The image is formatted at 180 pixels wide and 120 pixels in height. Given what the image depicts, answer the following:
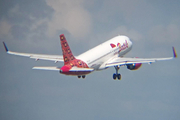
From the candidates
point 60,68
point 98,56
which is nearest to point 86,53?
point 98,56

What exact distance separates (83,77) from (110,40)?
12857mm

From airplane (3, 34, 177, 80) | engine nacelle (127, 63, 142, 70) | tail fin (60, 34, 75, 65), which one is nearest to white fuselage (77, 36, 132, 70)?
airplane (3, 34, 177, 80)

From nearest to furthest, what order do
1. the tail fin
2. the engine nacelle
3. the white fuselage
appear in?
the tail fin → the white fuselage → the engine nacelle

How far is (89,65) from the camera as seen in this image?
10112 centimetres

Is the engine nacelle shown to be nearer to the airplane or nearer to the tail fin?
the airplane

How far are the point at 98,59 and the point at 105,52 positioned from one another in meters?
4.44

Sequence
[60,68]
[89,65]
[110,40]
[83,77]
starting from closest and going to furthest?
[60,68] < [89,65] < [83,77] < [110,40]

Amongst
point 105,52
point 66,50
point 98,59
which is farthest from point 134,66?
point 66,50

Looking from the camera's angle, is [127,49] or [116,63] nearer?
[116,63]

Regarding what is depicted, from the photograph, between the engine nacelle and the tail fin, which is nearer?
the tail fin

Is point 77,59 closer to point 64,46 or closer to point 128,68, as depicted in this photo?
point 64,46

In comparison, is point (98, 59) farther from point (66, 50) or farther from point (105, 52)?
point (66, 50)

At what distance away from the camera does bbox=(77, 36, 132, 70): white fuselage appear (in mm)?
102531

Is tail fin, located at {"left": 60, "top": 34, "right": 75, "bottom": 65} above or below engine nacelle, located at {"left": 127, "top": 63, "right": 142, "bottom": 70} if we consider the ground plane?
above
